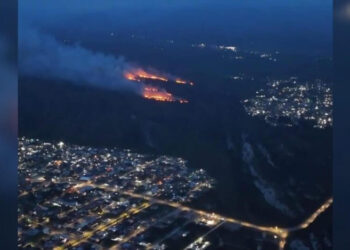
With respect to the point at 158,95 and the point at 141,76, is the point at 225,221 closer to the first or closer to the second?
the point at 158,95

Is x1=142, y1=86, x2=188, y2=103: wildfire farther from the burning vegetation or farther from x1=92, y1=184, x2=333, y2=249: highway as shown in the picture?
x1=92, y1=184, x2=333, y2=249: highway

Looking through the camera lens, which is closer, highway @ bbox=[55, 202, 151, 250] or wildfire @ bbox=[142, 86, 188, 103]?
highway @ bbox=[55, 202, 151, 250]

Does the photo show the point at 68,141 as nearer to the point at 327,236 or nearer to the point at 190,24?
the point at 327,236

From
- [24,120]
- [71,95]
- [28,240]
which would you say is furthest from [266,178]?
[71,95]

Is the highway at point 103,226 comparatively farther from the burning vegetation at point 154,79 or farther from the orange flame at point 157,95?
the orange flame at point 157,95

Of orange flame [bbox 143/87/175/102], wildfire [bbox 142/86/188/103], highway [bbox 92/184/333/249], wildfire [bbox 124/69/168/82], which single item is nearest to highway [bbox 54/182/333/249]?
highway [bbox 92/184/333/249]

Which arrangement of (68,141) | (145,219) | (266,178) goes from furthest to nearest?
(68,141), (266,178), (145,219)

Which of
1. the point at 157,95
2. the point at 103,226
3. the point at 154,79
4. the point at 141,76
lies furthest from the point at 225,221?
the point at 141,76

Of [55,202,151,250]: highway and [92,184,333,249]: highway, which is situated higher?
[92,184,333,249]: highway

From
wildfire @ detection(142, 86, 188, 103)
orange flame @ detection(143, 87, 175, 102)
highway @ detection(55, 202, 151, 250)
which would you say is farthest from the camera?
orange flame @ detection(143, 87, 175, 102)
